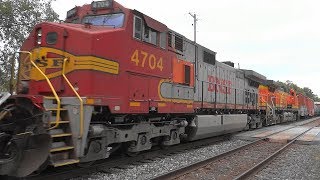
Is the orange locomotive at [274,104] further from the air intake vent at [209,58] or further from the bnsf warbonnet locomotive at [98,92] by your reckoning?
the bnsf warbonnet locomotive at [98,92]

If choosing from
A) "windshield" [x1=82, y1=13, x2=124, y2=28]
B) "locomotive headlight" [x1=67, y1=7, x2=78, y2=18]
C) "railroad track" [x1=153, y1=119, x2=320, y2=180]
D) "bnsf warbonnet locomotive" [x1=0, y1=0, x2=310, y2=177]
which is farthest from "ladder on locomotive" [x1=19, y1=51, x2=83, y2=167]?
"locomotive headlight" [x1=67, y1=7, x2=78, y2=18]

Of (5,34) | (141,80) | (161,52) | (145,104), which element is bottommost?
(145,104)

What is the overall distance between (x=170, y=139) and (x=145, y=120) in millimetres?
1552

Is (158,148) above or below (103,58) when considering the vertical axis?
below

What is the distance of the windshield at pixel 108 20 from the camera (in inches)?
338

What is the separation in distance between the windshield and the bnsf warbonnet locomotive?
0.02 metres

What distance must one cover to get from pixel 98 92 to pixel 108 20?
1.96 meters

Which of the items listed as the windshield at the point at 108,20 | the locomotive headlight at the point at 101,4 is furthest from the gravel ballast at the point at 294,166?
the locomotive headlight at the point at 101,4

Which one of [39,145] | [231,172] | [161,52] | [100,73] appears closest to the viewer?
[39,145]

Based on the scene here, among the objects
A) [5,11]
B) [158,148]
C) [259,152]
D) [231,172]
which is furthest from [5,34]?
[231,172]

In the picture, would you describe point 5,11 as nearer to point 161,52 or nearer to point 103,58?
point 161,52

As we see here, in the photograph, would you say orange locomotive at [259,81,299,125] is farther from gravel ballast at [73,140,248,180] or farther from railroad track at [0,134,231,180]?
railroad track at [0,134,231,180]

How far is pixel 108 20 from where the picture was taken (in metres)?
A: 8.72

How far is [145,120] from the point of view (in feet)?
32.2
